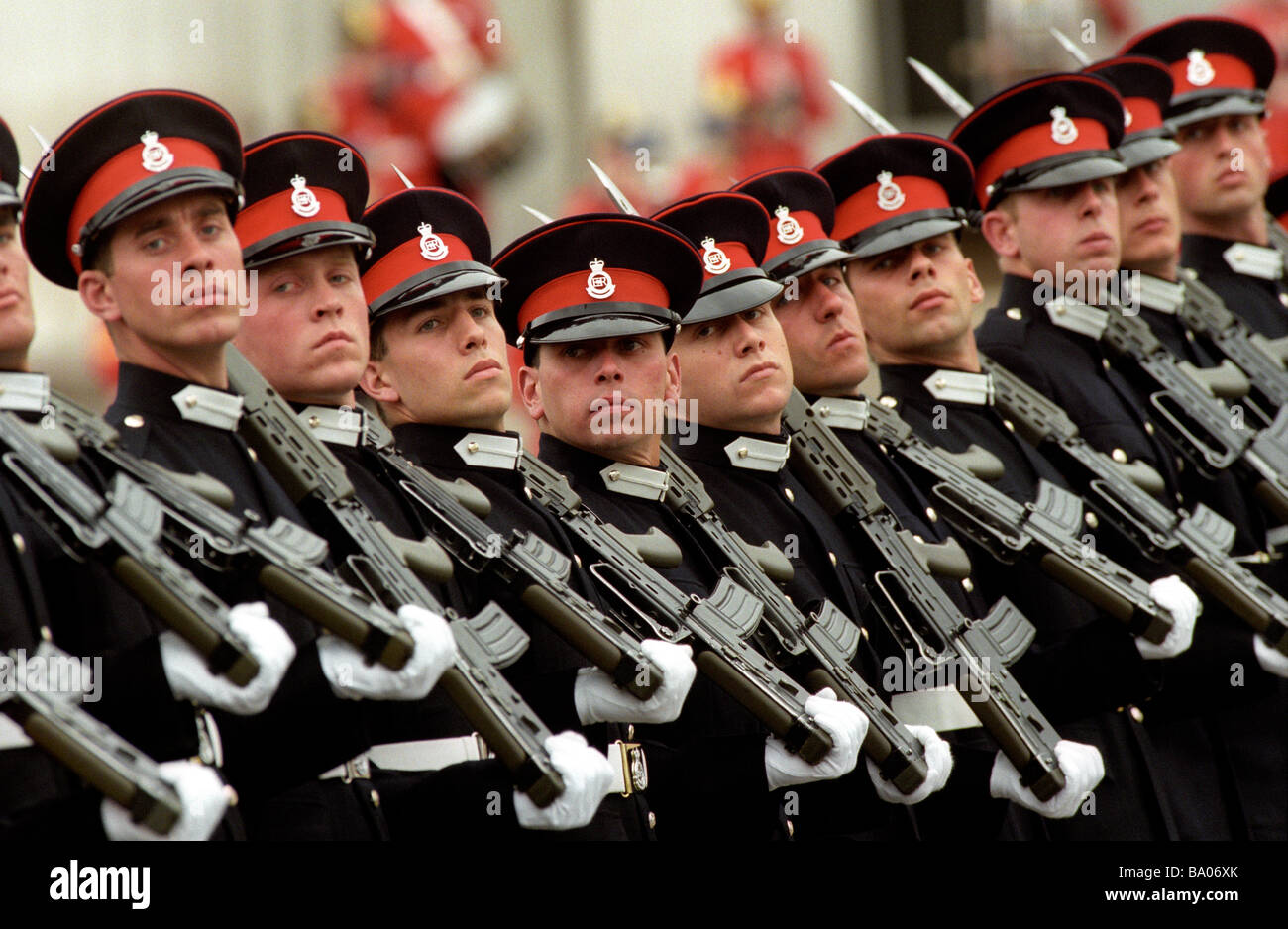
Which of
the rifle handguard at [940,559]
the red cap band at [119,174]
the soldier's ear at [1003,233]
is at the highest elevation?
the soldier's ear at [1003,233]

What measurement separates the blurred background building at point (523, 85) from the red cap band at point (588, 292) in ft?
31.4

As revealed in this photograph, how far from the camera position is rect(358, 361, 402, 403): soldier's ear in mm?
5402

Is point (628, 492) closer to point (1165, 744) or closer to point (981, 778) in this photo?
point (981, 778)

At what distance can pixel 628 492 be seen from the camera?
5566mm

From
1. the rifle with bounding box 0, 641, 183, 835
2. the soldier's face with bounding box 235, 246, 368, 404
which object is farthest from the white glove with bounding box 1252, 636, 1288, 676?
the rifle with bounding box 0, 641, 183, 835

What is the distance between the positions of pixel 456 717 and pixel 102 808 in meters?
1.25

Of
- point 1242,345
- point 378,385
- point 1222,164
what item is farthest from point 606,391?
point 1222,164

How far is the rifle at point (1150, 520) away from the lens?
6.57m

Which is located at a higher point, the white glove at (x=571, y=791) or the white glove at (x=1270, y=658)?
the white glove at (x=1270, y=658)

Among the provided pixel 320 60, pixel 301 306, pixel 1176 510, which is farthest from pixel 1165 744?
pixel 320 60

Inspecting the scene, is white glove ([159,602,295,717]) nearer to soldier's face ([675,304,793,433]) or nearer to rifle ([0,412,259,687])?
rifle ([0,412,259,687])

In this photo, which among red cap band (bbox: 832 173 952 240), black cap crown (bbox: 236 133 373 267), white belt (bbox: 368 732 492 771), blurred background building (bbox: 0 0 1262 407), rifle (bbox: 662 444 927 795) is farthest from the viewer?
blurred background building (bbox: 0 0 1262 407)

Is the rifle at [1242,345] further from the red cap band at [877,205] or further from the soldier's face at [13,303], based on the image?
the soldier's face at [13,303]

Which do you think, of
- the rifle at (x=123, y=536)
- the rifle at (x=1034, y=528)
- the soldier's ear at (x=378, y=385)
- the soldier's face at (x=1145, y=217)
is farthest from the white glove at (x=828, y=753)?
the soldier's face at (x=1145, y=217)
